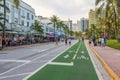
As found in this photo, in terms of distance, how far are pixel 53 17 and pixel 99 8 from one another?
3389 inches

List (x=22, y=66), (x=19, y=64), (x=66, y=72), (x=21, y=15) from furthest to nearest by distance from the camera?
1. (x=21, y=15)
2. (x=19, y=64)
3. (x=22, y=66)
4. (x=66, y=72)

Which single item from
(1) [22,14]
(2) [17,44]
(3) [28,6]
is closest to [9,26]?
(2) [17,44]

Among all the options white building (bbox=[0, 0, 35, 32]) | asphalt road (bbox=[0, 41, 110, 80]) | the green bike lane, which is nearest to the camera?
the green bike lane

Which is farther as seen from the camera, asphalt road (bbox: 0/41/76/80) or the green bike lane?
asphalt road (bbox: 0/41/76/80)

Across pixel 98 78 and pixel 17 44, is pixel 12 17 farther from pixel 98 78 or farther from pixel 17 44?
pixel 98 78

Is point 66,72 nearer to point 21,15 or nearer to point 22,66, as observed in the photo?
point 22,66

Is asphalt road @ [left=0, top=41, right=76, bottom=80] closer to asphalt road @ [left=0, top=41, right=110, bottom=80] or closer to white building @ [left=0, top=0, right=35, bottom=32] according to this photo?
asphalt road @ [left=0, top=41, right=110, bottom=80]

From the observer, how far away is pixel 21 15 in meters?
78.0

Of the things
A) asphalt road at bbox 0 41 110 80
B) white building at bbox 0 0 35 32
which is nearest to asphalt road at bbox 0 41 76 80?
asphalt road at bbox 0 41 110 80

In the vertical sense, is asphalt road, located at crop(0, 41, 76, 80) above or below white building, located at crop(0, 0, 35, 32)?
below

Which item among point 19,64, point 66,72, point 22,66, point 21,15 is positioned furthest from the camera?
point 21,15

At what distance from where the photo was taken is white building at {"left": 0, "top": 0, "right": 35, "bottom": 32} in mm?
65188

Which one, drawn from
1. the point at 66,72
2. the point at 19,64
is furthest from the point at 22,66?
the point at 66,72

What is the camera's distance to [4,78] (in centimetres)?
1280
